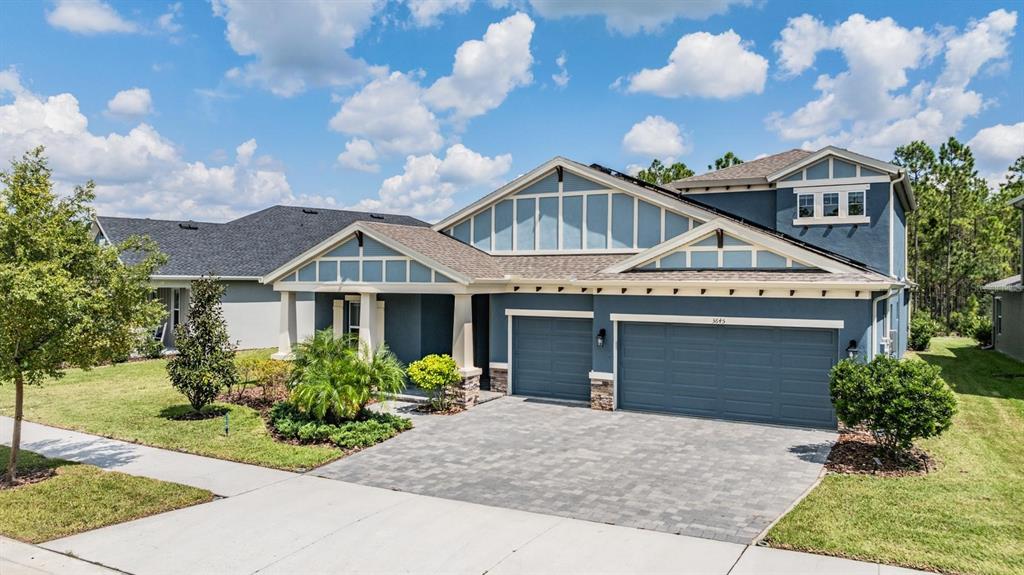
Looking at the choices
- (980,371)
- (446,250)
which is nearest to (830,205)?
(980,371)

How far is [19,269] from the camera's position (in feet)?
31.0

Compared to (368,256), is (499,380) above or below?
below

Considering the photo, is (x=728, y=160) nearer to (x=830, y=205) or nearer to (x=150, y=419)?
(x=830, y=205)

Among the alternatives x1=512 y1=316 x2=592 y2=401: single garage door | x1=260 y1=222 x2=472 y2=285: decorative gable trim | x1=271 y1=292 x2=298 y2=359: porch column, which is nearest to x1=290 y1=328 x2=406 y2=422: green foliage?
x1=260 y1=222 x2=472 y2=285: decorative gable trim

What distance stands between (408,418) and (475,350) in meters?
4.21

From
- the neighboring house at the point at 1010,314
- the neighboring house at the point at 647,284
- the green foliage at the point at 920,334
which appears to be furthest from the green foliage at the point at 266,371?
the green foliage at the point at 920,334

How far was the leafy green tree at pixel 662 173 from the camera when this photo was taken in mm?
43684

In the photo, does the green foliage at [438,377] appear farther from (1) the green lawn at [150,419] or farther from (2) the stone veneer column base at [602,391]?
(1) the green lawn at [150,419]

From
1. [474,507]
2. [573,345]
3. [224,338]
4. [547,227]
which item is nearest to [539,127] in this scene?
[547,227]

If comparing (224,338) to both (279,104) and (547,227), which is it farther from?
(279,104)

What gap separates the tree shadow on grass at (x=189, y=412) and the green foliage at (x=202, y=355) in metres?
0.19

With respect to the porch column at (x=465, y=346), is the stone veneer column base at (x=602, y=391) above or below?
below

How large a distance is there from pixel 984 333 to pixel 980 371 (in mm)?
8687

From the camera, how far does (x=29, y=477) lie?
34.4ft
